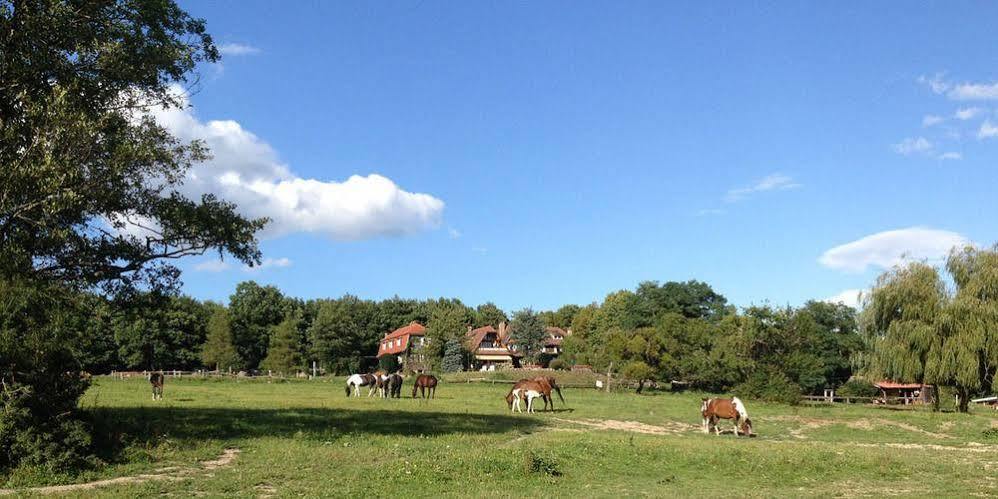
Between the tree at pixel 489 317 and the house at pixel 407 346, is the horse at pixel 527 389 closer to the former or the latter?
the house at pixel 407 346

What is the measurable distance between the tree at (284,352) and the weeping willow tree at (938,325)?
61.7 metres

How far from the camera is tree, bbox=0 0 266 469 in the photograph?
13945 mm

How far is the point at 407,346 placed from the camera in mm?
98250

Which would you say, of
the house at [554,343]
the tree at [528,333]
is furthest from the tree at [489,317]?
the tree at [528,333]

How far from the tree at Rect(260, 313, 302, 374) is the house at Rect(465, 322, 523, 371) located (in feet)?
80.2

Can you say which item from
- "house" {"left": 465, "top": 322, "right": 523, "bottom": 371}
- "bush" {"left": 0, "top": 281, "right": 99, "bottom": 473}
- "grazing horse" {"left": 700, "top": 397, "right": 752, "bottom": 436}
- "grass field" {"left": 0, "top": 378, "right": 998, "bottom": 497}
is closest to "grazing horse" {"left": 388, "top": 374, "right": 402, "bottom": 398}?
"grass field" {"left": 0, "top": 378, "right": 998, "bottom": 497}

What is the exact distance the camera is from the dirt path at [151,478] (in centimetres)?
1191

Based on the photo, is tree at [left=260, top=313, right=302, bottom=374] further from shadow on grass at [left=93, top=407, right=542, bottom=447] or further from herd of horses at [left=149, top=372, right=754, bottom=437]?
shadow on grass at [left=93, top=407, right=542, bottom=447]

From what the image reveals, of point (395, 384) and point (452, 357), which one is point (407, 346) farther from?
point (395, 384)

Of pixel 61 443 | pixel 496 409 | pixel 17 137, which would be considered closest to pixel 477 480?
pixel 61 443

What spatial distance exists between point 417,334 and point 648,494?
292 ft

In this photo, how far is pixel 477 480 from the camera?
45.6ft

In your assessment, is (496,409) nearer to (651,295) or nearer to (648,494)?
(648,494)

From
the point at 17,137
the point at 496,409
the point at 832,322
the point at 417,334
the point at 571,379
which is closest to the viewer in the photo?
the point at 17,137
